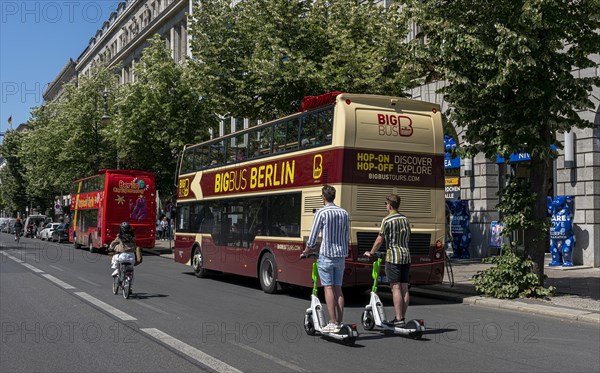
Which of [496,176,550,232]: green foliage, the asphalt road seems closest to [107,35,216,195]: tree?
the asphalt road

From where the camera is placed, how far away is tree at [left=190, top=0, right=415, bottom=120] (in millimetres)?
20031

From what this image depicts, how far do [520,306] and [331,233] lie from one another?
526 cm

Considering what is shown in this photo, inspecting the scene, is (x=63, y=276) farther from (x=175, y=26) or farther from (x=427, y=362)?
(x=175, y=26)

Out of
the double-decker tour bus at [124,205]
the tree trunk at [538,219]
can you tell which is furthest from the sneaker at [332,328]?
the double-decker tour bus at [124,205]

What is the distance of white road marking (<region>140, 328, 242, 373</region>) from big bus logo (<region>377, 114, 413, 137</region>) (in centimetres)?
605

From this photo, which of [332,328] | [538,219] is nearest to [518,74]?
[538,219]

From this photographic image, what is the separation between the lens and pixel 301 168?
13742mm

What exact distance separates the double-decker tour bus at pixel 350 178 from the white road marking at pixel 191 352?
450cm

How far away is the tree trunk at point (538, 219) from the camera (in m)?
13.2

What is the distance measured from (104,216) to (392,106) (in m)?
22.5

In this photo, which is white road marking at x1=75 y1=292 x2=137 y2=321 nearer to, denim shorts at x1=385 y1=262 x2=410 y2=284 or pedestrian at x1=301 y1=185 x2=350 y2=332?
pedestrian at x1=301 y1=185 x2=350 y2=332

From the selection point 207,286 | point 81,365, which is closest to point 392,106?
point 207,286

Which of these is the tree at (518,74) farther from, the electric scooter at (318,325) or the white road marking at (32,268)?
the white road marking at (32,268)

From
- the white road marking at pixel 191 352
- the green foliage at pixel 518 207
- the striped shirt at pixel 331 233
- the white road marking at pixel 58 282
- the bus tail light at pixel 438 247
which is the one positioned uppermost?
the green foliage at pixel 518 207
